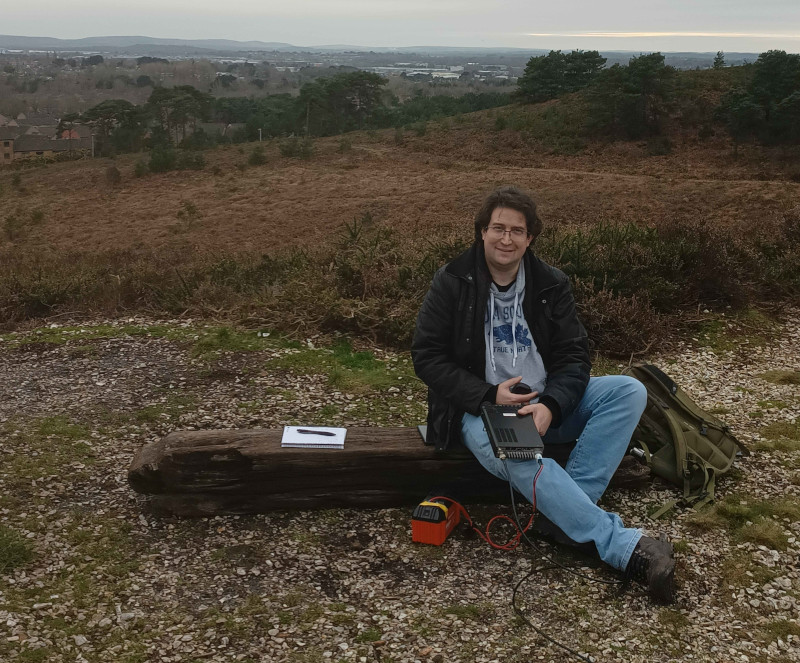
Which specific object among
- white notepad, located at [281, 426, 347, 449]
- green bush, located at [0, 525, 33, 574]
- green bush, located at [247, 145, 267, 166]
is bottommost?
green bush, located at [247, 145, 267, 166]

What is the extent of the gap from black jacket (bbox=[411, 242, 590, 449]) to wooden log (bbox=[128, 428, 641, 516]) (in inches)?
8.3

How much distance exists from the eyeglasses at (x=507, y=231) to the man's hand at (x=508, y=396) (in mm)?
652

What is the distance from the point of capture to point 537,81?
3481 cm

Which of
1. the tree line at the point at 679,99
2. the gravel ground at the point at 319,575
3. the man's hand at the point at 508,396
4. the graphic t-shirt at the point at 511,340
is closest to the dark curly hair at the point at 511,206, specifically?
the graphic t-shirt at the point at 511,340

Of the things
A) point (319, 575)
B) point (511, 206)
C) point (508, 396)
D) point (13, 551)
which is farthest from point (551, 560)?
point (13, 551)

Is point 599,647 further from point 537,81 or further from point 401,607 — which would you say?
point 537,81

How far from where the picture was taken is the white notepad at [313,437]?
12.0 feet

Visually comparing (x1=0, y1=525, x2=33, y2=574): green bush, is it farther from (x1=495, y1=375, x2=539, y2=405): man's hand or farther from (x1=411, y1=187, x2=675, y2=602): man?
(x1=495, y1=375, x2=539, y2=405): man's hand

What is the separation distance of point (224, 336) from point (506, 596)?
3.89m

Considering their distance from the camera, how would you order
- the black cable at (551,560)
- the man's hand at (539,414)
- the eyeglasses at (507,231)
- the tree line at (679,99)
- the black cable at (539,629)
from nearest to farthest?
the black cable at (539,629) < the black cable at (551,560) < the man's hand at (539,414) < the eyeglasses at (507,231) < the tree line at (679,99)

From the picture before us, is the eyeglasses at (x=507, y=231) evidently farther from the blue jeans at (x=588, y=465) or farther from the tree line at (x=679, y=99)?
the tree line at (x=679, y=99)

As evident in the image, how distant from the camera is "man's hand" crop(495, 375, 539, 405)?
3.42m

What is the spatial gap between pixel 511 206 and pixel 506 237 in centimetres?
15

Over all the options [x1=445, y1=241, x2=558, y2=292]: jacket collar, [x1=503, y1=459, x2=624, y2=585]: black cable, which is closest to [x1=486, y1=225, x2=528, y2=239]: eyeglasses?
[x1=445, y1=241, x2=558, y2=292]: jacket collar
